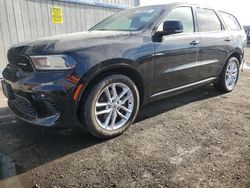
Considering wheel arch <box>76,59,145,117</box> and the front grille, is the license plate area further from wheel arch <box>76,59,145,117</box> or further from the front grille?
wheel arch <box>76,59,145,117</box>

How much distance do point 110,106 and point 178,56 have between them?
4.23 feet

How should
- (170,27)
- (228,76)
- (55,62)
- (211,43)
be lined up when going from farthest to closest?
1. (228,76)
2. (211,43)
3. (170,27)
4. (55,62)

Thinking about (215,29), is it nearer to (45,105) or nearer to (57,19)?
(45,105)

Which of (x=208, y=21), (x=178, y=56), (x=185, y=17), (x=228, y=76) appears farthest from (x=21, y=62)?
(x=228, y=76)

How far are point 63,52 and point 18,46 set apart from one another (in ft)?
2.40

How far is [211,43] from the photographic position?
13.7 feet

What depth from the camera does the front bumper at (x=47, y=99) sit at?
253cm

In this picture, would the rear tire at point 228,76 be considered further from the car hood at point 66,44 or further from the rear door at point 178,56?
the car hood at point 66,44

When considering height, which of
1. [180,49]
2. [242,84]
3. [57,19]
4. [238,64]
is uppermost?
[57,19]

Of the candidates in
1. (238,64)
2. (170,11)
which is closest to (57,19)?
(170,11)

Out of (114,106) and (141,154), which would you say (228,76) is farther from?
(141,154)

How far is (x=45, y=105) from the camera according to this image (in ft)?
8.63

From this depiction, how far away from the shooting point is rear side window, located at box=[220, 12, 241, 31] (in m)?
4.75

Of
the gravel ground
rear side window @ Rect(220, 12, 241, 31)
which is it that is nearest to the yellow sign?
the gravel ground
